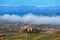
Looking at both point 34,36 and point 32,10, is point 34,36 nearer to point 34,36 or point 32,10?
point 34,36

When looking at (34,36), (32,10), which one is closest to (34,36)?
(34,36)

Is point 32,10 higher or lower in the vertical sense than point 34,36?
higher

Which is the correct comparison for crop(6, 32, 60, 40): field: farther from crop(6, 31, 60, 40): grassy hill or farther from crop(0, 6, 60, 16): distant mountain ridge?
crop(0, 6, 60, 16): distant mountain ridge

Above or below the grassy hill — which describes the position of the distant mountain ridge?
above

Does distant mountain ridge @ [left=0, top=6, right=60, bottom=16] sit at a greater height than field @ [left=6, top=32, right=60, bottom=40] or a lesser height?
greater

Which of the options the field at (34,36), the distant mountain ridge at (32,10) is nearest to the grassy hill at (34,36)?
the field at (34,36)

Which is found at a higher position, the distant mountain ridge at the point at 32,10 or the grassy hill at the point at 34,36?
the distant mountain ridge at the point at 32,10

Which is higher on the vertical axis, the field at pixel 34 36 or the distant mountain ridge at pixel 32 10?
the distant mountain ridge at pixel 32 10

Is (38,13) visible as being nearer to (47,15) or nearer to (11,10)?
(47,15)

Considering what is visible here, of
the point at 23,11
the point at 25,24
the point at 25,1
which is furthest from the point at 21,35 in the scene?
the point at 25,1

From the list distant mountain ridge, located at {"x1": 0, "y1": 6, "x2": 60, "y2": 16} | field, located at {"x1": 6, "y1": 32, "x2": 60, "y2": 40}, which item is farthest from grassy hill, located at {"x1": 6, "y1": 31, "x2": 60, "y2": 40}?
distant mountain ridge, located at {"x1": 0, "y1": 6, "x2": 60, "y2": 16}

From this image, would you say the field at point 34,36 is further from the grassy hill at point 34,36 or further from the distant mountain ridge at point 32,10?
the distant mountain ridge at point 32,10
